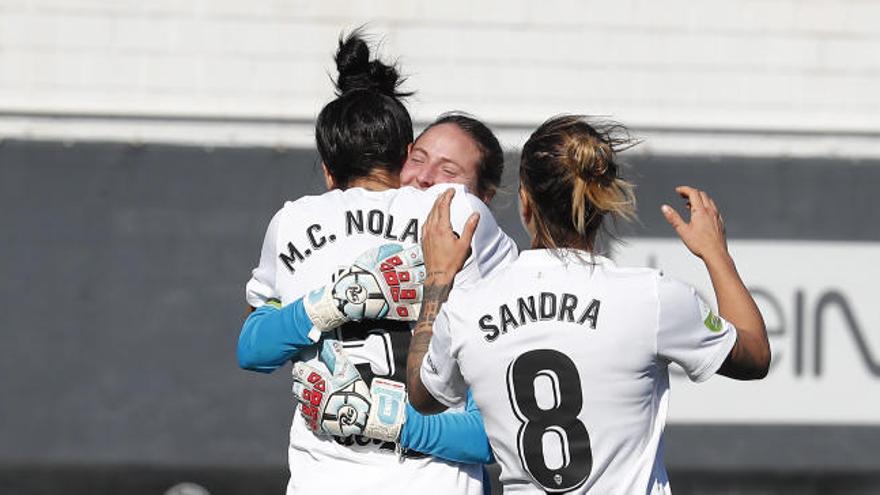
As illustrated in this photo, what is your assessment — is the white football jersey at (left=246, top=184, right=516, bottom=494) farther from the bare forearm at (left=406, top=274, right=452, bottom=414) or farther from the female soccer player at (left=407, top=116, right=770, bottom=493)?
the female soccer player at (left=407, top=116, right=770, bottom=493)

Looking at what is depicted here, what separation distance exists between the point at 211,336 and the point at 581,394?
4.95 meters

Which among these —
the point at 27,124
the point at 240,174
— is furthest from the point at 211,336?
the point at 27,124

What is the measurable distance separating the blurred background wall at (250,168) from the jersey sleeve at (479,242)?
161 inches

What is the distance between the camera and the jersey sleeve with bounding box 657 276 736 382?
122 inches

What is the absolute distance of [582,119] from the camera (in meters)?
3.28

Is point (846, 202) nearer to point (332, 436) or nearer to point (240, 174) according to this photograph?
point (240, 174)

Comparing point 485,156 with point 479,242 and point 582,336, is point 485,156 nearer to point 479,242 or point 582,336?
point 479,242

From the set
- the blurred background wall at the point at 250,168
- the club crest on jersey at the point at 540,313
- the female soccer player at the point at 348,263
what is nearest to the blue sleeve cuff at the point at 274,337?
the female soccer player at the point at 348,263

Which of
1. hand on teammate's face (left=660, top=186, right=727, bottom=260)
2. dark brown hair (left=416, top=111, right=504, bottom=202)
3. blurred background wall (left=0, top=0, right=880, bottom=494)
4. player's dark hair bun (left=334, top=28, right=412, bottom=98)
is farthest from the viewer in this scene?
blurred background wall (left=0, top=0, right=880, bottom=494)

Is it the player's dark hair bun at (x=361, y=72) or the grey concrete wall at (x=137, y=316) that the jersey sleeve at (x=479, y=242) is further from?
the grey concrete wall at (x=137, y=316)

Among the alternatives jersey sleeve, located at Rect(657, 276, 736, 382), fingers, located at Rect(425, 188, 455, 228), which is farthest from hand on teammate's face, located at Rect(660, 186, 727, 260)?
fingers, located at Rect(425, 188, 455, 228)

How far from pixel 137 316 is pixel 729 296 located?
16.8 ft

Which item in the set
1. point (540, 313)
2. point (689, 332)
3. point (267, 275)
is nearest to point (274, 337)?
point (267, 275)

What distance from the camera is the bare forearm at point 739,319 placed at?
3.18 metres
